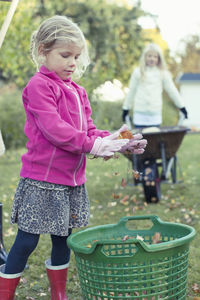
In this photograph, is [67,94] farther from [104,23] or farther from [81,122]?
[104,23]

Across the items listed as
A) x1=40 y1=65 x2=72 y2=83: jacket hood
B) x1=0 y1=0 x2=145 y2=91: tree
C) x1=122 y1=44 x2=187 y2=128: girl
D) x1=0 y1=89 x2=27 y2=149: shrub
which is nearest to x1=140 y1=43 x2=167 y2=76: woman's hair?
x1=122 y1=44 x2=187 y2=128: girl

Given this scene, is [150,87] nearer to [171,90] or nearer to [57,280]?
[171,90]

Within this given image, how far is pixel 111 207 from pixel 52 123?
2.98 m

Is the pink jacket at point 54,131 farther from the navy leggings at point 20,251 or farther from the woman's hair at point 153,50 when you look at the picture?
the woman's hair at point 153,50

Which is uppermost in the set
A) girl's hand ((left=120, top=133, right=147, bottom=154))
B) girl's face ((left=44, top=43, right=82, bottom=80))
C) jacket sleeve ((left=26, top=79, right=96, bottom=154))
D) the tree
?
the tree

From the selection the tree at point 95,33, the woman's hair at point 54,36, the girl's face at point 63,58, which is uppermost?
the tree at point 95,33

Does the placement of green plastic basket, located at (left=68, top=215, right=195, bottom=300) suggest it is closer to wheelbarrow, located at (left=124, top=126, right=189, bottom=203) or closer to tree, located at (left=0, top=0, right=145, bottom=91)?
wheelbarrow, located at (left=124, top=126, right=189, bottom=203)

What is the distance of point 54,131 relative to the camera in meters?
2.16

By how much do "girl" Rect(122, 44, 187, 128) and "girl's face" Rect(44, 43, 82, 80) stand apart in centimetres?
349

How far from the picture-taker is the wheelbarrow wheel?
16.3ft

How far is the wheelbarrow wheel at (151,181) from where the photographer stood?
4.98 metres

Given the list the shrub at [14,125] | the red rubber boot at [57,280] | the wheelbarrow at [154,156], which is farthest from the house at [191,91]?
the red rubber boot at [57,280]

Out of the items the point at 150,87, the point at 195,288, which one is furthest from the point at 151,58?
the point at 195,288

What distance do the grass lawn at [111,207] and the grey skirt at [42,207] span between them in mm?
350
